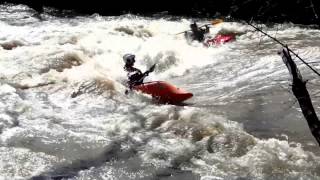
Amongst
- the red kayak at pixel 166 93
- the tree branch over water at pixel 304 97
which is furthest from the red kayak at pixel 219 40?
the tree branch over water at pixel 304 97

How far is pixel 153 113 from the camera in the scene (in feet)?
27.0

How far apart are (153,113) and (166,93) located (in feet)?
2.30

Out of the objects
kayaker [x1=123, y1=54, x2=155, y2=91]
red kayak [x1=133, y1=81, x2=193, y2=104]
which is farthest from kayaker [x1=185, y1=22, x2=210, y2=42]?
red kayak [x1=133, y1=81, x2=193, y2=104]

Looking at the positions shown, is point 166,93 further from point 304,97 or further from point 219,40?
point 304,97

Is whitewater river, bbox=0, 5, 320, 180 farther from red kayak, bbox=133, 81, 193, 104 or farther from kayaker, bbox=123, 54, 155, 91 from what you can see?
kayaker, bbox=123, 54, 155, 91

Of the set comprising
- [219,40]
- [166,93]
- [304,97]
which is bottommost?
[219,40]

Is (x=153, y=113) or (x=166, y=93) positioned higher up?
(x=166, y=93)

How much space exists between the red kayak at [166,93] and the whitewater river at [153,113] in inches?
7.0

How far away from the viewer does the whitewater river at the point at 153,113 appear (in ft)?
20.2

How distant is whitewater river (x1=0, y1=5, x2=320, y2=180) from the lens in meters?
6.16

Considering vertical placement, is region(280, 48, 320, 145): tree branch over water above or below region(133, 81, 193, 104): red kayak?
above

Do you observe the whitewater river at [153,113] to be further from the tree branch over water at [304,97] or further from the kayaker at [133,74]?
the tree branch over water at [304,97]

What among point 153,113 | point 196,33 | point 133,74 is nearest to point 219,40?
point 196,33

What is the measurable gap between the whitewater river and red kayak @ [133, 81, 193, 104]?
177 millimetres
